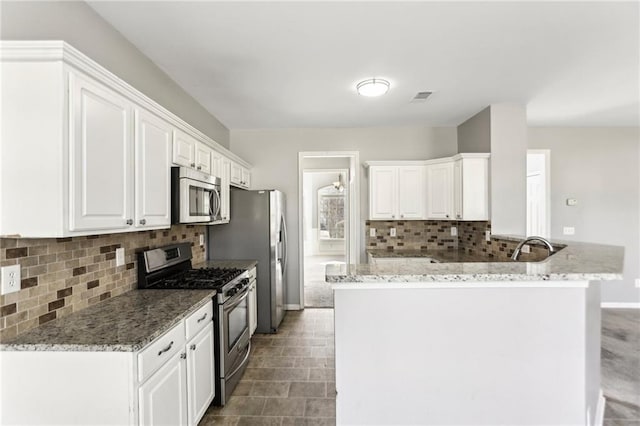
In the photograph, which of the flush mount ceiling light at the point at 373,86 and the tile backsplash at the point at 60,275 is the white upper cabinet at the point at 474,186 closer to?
the flush mount ceiling light at the point at 373,86

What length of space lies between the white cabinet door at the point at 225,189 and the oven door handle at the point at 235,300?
0.85 metres

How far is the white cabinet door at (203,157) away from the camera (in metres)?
2.59

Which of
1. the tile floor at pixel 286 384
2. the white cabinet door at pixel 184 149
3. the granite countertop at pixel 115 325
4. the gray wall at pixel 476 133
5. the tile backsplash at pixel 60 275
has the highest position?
the gray wall at pixel 476 133

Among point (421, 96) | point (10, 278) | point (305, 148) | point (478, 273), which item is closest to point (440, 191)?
point (421, 96)

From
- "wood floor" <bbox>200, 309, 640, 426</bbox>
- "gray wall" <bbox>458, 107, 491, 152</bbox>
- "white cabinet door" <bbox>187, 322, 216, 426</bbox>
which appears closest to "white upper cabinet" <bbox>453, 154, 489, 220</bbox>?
"gray wall" <bbox>458, 107, 491, 152</bbox>

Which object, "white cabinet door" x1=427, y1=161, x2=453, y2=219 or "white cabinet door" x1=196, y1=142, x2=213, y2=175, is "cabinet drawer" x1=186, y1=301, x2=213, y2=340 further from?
"white cabinet door" x1=427, y1=161, x2=453, y2=219

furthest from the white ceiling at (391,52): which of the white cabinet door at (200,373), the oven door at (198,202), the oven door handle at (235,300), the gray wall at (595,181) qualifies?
the white cabinet door at (200,373)

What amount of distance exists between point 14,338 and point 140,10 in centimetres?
183

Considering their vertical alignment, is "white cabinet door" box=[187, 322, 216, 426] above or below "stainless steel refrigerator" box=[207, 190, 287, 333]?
below

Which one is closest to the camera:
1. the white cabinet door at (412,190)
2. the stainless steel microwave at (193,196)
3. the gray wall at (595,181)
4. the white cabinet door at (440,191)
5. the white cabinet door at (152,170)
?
the white cabinet door at (152,170)

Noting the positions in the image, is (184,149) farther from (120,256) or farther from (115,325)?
(115,325)

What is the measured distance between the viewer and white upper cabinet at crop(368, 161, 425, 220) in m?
4.02

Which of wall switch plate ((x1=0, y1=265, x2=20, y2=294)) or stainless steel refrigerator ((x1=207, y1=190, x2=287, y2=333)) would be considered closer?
wall switch plate ((x1=0, y1=265, x2=20, y2=294))

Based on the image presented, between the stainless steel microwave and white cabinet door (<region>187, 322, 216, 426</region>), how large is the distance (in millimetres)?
822
